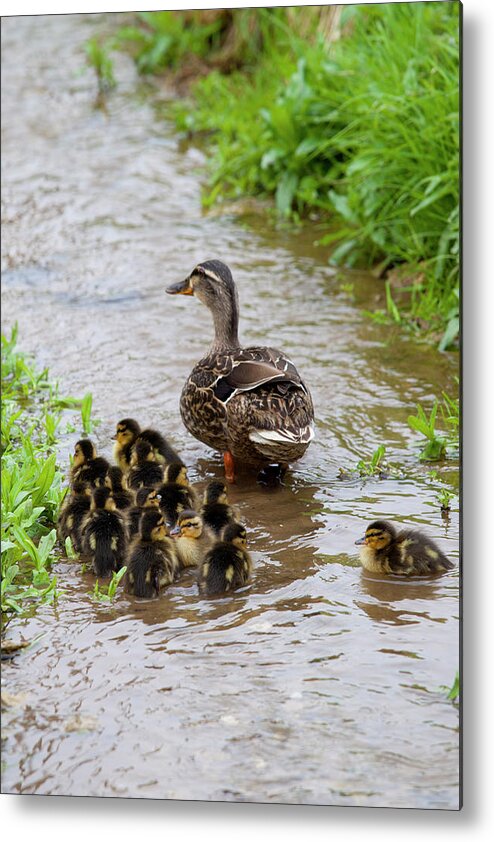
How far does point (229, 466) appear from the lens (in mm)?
5434

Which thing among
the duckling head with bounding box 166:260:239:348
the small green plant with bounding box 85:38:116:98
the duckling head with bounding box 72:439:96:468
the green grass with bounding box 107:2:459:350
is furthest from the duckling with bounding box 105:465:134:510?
the small green plant with bounding box 85:38:116:98

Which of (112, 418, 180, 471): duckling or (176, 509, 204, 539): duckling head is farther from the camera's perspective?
(112, 418, 180, 471): duckling

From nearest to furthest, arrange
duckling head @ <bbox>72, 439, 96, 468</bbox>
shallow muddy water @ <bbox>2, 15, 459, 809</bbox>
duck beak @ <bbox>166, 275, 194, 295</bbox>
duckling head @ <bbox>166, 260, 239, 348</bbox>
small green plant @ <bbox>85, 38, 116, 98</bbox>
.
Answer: shallow muddy water @ <bbox>2, 15, 459, 809</bbox> < duckling head @ <bbox>72, 439, 96, 468</bbox> < duckling head @ <bbox>166, 260, 239, 348</bbox> < duck beak @ <bbox>166, 275, 194, 295</bbox> < small green plant @ <bbox>85, 38, 116, 98</bbox>

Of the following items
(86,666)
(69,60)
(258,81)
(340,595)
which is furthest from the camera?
(69,60)

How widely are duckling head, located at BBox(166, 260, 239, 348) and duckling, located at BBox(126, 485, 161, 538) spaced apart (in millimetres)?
1178

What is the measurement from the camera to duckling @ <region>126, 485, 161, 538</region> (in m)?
4.75

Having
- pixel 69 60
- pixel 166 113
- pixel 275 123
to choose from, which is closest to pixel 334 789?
pixel 275 123

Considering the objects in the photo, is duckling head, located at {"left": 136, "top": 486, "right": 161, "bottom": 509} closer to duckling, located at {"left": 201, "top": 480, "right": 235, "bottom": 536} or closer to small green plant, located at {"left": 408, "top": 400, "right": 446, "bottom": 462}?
duckling, located at {"left": 201, "top": 480, "right": 235, "bottom": 536}

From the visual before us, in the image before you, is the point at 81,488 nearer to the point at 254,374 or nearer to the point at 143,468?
the point at 143,468

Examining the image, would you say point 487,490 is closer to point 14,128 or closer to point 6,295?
point 6,295

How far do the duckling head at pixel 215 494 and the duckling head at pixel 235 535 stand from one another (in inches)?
15.6

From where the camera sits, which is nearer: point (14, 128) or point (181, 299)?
point (181, 299)

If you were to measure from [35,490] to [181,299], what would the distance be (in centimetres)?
307

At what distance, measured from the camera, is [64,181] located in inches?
379
